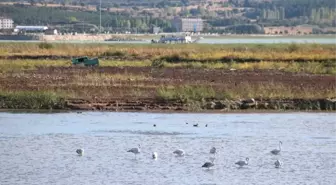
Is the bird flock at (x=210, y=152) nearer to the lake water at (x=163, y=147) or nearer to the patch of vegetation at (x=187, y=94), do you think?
the lake water at (x=163, y=147)

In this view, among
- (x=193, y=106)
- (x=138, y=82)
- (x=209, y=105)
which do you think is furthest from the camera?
(x=138, y=82)

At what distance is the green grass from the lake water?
43.2 inches

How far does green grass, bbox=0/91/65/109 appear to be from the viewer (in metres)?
32.1

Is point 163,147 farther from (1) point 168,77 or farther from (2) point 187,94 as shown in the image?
(1) point 168,77

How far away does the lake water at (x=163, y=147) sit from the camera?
20.6m

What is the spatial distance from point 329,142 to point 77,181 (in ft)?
25.4

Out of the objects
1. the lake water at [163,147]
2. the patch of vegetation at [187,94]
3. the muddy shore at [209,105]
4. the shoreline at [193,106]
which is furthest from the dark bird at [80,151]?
the patch of vegetation at [187,94]

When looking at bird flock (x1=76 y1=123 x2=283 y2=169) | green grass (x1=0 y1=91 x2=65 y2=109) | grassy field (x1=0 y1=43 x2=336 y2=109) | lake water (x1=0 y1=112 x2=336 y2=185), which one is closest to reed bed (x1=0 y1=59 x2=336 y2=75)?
grassy field (x1=0 y1=43 x2=336 y2=109)

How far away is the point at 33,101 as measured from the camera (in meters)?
32.1

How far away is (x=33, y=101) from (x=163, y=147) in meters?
8.59

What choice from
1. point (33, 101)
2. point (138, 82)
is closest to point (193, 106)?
point (33, 101)

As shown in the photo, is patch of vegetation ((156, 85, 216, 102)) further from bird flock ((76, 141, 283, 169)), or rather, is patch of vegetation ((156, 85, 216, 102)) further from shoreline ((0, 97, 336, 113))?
bird flock ((76, 141, 283, 169))

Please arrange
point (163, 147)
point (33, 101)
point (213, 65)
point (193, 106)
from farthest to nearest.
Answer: point (213, 65), point (193, 106), point (33, 101), point (163, 147)

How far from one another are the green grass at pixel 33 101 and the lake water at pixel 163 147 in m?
1.10
